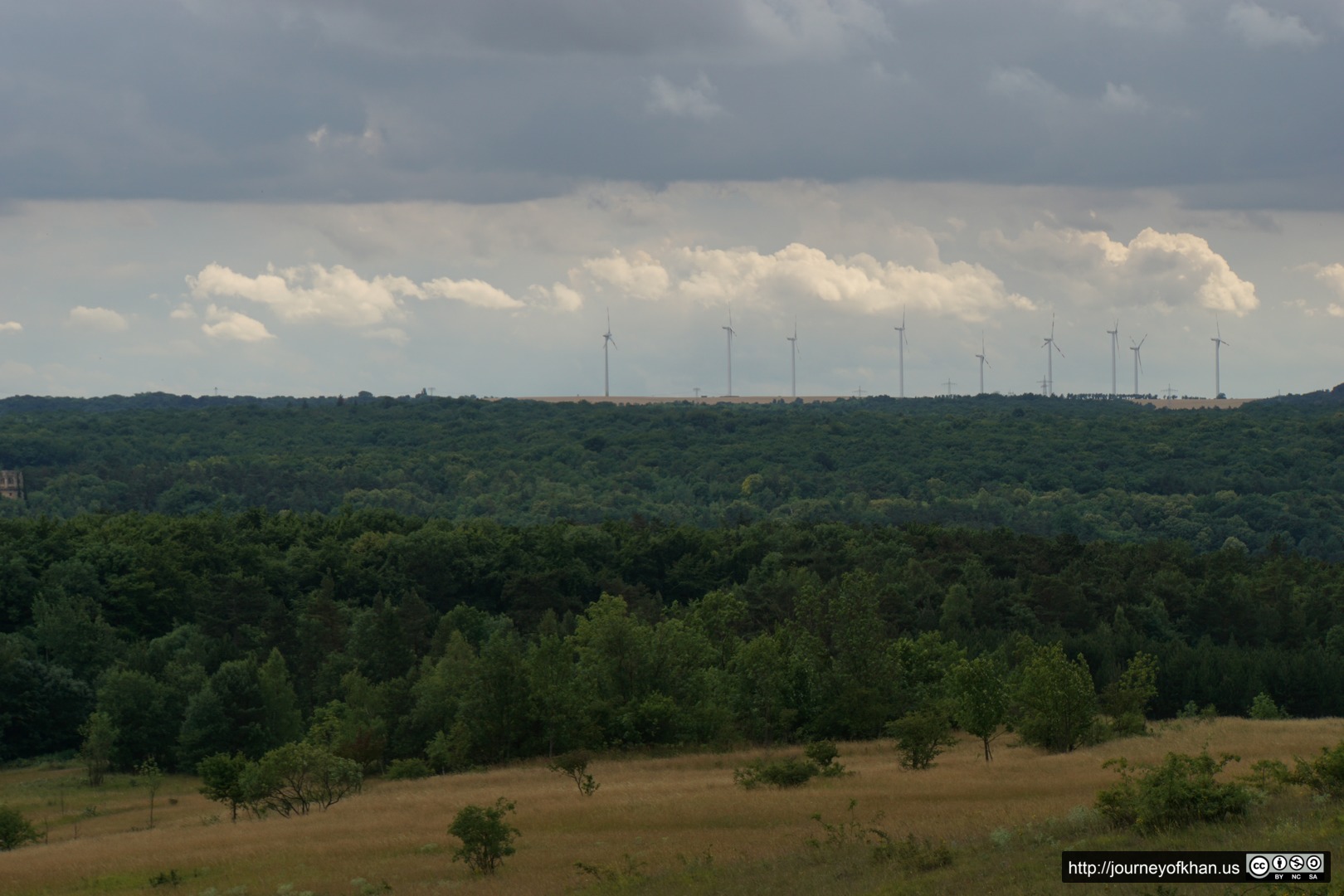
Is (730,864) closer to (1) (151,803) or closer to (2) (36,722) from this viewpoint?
(1) (151,803)

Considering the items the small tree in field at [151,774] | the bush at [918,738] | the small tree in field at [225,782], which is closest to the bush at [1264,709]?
the bush at [918,738]

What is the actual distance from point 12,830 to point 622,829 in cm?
2381

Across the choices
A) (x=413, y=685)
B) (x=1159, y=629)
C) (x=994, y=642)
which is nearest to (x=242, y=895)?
(x=413, y=685)

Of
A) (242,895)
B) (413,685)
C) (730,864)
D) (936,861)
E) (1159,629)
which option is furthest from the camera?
(1159,629)

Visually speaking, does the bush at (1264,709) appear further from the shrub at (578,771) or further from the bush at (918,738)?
the shrub at (578,771)

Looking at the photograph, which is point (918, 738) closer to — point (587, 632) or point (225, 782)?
point (225, 782)

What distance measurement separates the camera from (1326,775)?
28.9 metres

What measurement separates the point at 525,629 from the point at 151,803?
63.8 meters

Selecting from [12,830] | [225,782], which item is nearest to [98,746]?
[12,830]

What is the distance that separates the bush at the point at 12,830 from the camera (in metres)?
50.5

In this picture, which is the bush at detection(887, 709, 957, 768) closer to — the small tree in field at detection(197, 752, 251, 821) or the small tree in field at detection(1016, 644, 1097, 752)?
the small tree in field at detection(1016, 644, 1097, 752)

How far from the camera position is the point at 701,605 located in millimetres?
100938

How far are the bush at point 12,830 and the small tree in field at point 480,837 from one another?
73.8 feet

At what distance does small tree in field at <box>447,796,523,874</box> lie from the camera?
117 feet
